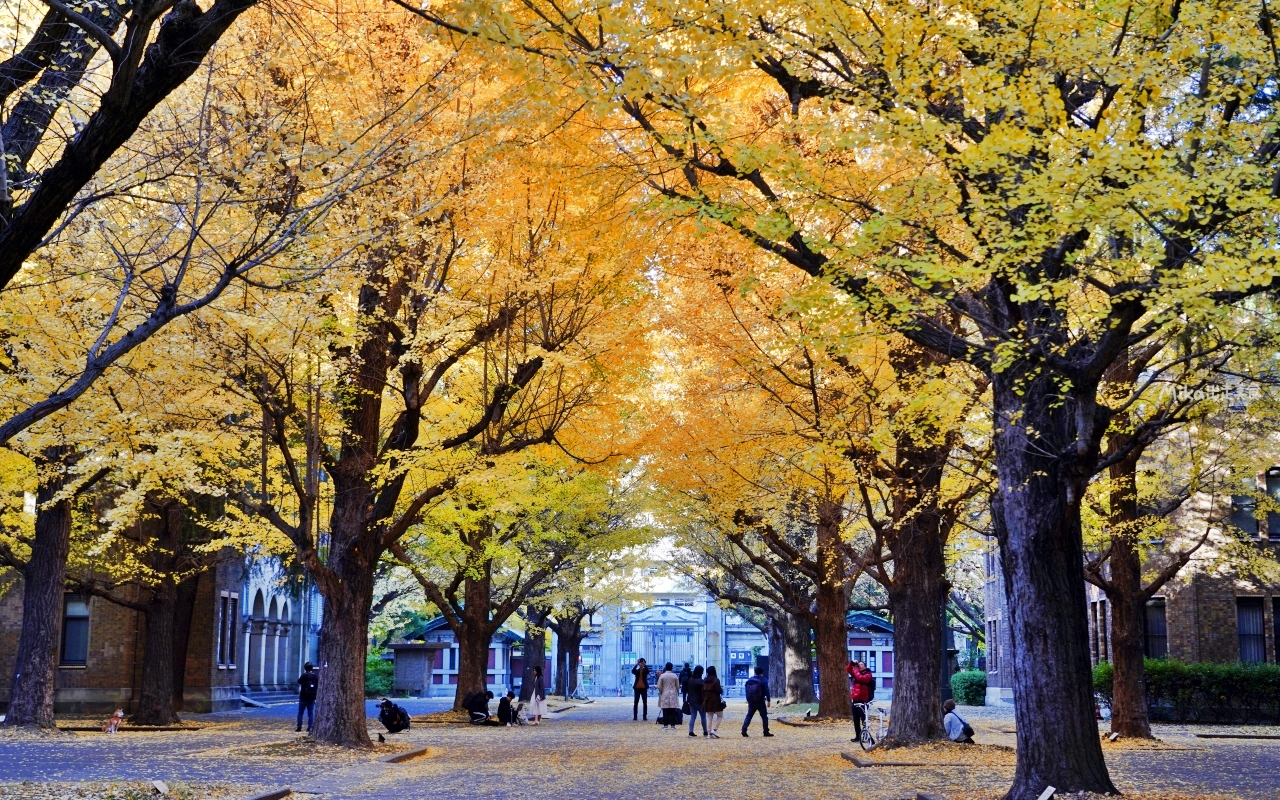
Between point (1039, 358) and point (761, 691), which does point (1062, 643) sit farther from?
point (761, 691)

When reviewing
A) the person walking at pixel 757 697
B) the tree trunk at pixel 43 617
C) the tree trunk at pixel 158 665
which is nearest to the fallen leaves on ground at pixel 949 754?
the person walking at pixel 757 697

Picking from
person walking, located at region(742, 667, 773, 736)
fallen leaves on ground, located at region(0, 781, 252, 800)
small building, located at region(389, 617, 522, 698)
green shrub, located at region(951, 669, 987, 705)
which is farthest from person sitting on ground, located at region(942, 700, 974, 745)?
small building, located at region(389, 617, 522, 698)

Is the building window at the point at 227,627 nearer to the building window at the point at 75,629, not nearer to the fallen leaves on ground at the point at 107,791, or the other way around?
the building window at the point at 75,629

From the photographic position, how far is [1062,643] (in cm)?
1186

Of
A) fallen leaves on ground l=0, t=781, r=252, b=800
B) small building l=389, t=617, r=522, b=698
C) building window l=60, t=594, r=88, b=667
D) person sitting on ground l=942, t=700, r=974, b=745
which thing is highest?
building window l=60, t=594, r=88, b=667

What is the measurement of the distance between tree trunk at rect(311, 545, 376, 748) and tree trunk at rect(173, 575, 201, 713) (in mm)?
15063

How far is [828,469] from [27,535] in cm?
1894

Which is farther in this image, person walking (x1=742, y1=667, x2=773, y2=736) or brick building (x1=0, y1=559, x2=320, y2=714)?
brick building (x1=0, y1=559, x2=320, y2=714)

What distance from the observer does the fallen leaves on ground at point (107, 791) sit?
11.4 m

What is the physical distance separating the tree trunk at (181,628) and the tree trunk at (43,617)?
356 inches

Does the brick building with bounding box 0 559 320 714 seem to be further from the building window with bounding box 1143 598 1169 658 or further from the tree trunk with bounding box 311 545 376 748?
the building window with bounding box 1143 598 1169 658

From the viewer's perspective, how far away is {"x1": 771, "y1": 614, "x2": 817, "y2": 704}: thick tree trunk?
128 ft

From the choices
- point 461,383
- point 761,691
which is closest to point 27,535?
point 461,383

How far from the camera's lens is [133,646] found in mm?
35656
